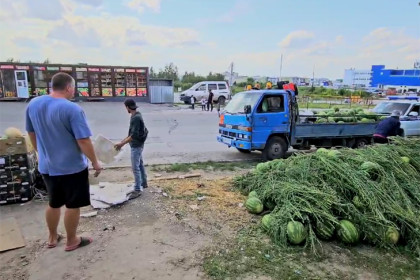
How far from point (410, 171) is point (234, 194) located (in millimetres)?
3168

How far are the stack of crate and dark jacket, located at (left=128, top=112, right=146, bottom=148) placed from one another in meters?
1.84

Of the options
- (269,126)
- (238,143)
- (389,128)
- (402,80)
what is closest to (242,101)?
(269,126)

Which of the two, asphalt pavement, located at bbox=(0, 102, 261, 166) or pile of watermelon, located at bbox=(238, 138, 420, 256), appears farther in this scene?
asphalt pavement, located at bbox=(0, 102, 261, 166)

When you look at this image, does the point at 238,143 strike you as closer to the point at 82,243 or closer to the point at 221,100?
the point at 82,243

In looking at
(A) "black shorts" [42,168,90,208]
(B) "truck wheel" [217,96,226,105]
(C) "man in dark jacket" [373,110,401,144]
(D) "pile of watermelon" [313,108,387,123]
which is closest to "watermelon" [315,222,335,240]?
(A) "black shorts" [42,168,90,208]

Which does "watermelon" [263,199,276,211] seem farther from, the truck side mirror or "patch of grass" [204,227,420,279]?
the truck side mirror

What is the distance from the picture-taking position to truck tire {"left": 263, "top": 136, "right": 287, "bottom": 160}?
30.7 ft

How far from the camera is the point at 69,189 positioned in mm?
3848

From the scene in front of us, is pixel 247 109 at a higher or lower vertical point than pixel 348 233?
higher

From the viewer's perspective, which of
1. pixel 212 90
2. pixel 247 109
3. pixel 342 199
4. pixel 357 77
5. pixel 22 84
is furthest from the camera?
pixel 357 77

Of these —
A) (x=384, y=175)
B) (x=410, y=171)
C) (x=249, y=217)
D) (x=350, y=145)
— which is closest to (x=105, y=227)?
(x=249, y=217)

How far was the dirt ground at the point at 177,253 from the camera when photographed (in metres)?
3.66

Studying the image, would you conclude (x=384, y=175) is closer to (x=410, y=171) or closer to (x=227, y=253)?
(x=410, y=171)

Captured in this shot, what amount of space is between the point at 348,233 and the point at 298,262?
3.09 ft
